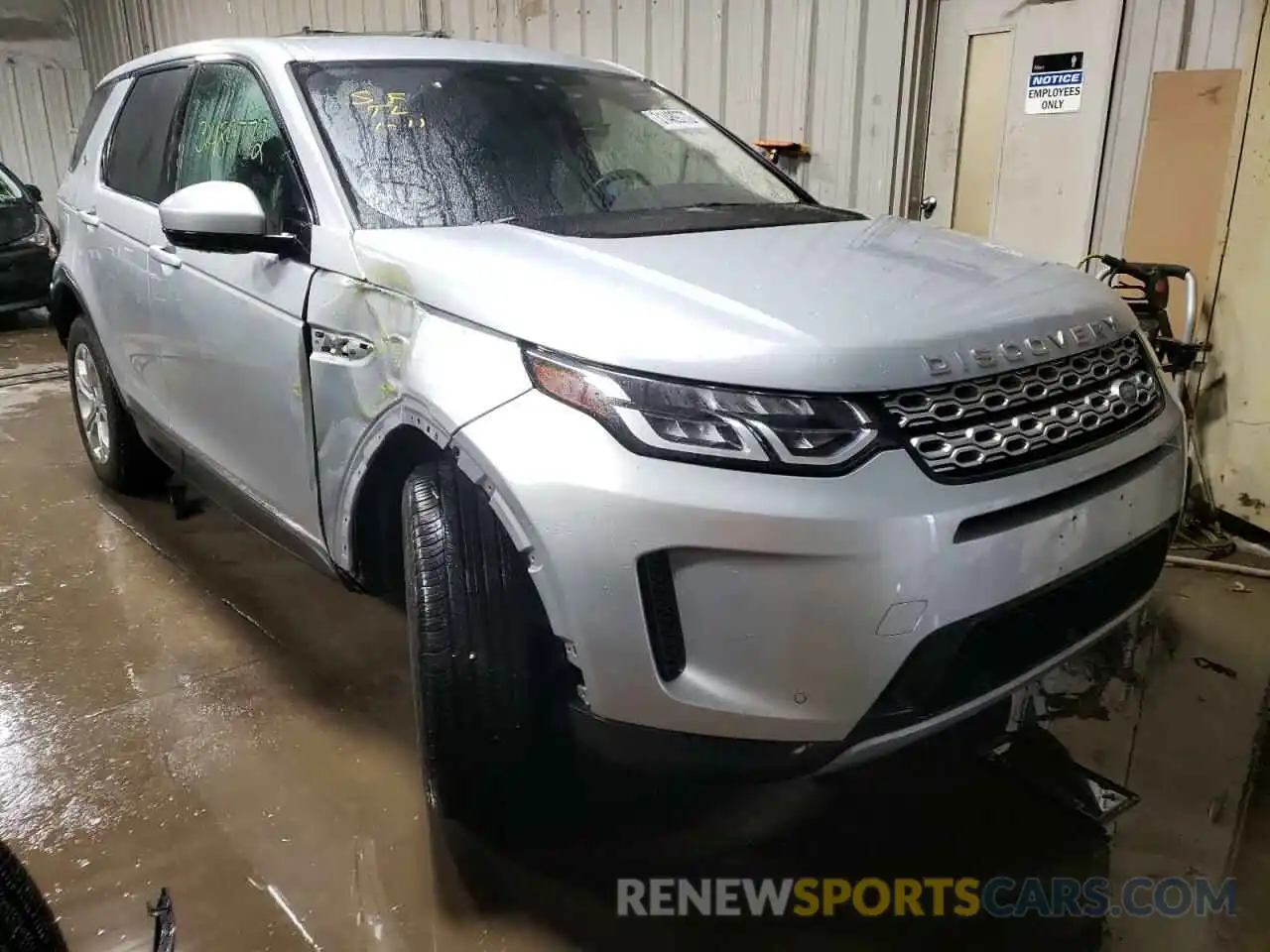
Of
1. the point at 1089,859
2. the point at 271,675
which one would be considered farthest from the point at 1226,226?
the point at 271,675

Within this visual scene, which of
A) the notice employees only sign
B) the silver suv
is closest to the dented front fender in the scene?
the silver suv

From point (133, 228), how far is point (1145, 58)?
3.54 metres

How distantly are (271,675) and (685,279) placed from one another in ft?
5.45

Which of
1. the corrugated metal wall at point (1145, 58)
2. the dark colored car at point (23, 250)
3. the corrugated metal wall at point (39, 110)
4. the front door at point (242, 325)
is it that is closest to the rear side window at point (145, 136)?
the front door at point (242, 325)

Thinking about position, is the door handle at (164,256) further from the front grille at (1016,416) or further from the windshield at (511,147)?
the front grille at (1016,416)

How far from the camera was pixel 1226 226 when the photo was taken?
3.41 m

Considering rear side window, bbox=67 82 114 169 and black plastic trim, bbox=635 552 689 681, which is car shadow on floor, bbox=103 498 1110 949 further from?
rear side window, bbox=67 82 114 169

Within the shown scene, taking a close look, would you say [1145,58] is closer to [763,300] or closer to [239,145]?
[763,300]

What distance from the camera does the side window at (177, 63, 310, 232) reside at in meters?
2.29

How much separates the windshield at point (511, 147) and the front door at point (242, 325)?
179 mm

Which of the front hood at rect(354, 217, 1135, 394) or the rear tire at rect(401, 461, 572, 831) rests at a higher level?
the front hood at rect(354, 217, 1135, 394)

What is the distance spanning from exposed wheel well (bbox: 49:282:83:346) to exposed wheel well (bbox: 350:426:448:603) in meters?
2.14

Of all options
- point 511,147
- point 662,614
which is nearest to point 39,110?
point 511,147

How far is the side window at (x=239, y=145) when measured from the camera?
2293 millimetres
